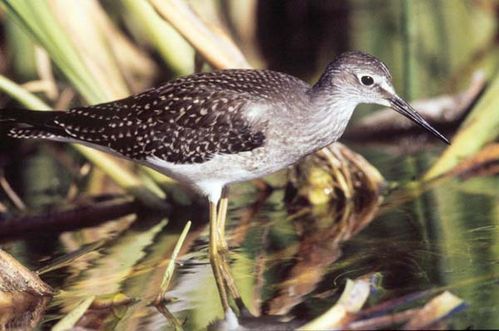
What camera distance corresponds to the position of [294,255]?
23.9 ft

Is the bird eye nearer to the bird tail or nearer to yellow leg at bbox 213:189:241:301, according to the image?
yellow leg at bbox 213:189:241:301

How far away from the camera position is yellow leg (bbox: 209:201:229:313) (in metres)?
6.53

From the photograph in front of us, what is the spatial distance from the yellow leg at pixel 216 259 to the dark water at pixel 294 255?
66 millimetres

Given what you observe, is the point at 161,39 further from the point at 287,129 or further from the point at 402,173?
the point at 402,173

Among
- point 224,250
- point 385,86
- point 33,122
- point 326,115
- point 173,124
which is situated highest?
point 385,86

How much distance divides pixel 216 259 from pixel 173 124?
3.22ft

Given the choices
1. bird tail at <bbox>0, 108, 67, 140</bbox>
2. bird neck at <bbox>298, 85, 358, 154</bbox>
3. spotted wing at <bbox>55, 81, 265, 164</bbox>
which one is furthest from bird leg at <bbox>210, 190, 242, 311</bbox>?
bird tail at <bbox>0, 108, 67, 140</bbox>

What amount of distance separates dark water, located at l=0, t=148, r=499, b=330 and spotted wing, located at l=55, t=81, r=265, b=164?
72cm

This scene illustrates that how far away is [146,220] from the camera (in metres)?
8.65

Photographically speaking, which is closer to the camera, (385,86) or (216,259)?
(216,259)

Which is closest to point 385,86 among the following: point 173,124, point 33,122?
point 173,124

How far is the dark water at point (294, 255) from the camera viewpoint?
20.1 ft

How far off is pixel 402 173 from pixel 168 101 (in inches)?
101

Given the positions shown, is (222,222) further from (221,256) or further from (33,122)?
(33,122)
